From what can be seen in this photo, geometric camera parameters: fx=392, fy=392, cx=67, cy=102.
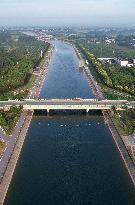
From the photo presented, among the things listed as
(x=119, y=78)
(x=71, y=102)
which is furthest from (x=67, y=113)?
(x=119, y=78)

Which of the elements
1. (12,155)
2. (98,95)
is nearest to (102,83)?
(98,95)

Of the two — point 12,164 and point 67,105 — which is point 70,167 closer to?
point 12,164

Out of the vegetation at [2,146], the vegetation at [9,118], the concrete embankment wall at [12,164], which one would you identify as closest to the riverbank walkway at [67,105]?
the vegetation at [9,118]

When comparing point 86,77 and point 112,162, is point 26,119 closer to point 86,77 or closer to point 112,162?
point 112,162

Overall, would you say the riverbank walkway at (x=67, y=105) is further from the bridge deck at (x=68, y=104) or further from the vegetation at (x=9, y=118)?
the vegetation at (x=9, y=118)

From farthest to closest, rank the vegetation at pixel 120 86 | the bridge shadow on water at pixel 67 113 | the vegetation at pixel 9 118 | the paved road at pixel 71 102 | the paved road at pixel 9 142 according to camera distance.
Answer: the paved road at pixel 71 102, the bridge shadow on water at pixel 67 113, the vegetation at pixel 120 86, the vegetation at pixel 9 118, the paved road at pixel 9 142

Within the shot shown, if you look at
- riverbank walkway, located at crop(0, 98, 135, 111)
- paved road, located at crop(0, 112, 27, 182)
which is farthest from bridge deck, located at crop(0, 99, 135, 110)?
paved road, located at crop(0, 112, 27, 182)

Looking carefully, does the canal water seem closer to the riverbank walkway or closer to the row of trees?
the riverbank walkway
